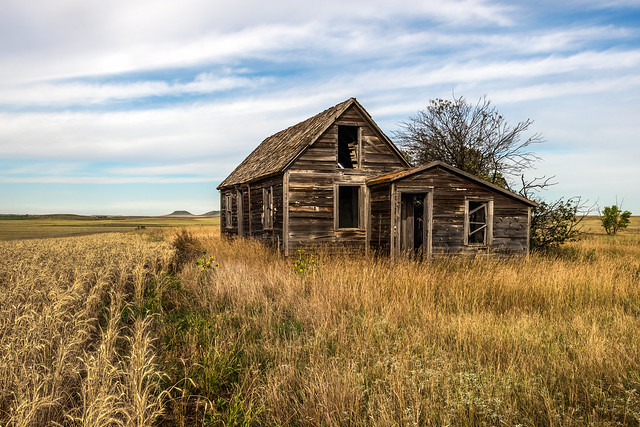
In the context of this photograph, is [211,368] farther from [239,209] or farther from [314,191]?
[239,209]

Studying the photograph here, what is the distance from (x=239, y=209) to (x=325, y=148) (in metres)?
7.19

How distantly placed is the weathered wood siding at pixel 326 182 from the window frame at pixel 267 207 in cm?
175

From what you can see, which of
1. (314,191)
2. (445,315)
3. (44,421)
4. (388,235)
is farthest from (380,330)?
(314,191)

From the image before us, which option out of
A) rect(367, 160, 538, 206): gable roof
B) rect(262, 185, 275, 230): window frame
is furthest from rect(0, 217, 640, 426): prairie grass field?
rect(262, 185, 275, 230): window frame

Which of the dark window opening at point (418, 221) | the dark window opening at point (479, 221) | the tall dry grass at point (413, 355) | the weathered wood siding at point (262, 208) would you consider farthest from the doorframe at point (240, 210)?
the tall dry grass at point (413, 355)

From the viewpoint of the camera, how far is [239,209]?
67.7ft

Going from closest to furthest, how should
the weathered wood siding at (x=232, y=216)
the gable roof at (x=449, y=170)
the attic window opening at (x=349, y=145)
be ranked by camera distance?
the gable roof at (x=449, y=170)
the attic window opening at (x=349, y=145)
the weathered wood siding at (x=232, y=216)

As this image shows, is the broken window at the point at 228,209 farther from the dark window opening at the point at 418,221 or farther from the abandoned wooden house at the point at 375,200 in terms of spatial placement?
the dark window opening at the point at 418,221

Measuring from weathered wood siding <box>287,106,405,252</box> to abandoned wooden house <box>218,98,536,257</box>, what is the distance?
0.03 metres

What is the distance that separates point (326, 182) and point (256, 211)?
14.4 feet

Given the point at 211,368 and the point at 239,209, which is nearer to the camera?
the point at 211,368

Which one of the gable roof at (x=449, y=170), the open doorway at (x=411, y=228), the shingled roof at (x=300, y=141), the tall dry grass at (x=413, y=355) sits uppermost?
the shingled roof at (x=300, y=141)

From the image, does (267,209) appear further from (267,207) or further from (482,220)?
(482,220)

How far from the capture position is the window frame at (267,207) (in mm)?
16261
